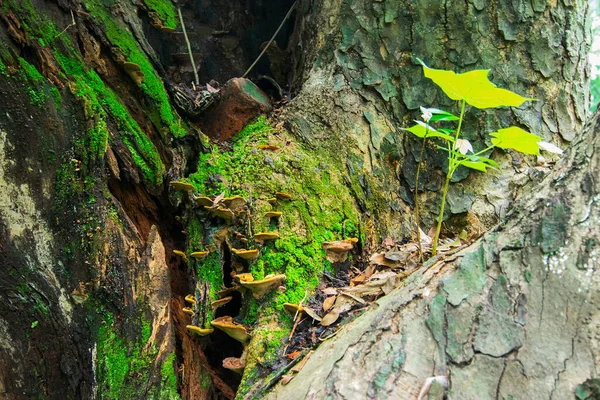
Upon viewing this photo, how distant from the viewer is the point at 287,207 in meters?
2.83

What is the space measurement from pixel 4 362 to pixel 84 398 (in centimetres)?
42

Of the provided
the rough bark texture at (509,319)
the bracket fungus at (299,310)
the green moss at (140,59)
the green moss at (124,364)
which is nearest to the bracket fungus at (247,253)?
the bracket fungus at (299,310)

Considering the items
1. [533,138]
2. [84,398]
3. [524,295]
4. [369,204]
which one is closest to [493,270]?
[524,295]

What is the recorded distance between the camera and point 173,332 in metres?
2.56

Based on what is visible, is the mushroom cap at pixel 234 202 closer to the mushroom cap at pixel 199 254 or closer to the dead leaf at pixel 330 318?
the mushroom cap at pixel 199 254

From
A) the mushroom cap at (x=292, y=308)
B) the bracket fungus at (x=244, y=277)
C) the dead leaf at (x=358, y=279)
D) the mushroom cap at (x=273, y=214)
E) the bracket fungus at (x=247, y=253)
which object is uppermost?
the mushroom cap at (x=273, y=214)

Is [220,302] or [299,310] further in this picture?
[220,302]

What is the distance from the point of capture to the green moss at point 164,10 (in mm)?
3658

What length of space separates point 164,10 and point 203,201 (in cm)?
193

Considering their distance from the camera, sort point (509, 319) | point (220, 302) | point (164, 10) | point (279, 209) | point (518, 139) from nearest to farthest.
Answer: point (509, 319) < point (518, 139) < point (220, 302) < point (279, 209) < point (164, 10)

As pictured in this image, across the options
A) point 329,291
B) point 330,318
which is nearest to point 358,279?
point 329,291

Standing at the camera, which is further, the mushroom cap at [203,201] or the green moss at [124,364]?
the mushroom cap at [203,201]

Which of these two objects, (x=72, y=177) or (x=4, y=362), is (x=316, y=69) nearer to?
(x=72, y=177)

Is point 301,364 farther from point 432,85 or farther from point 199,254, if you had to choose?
point 432,85
